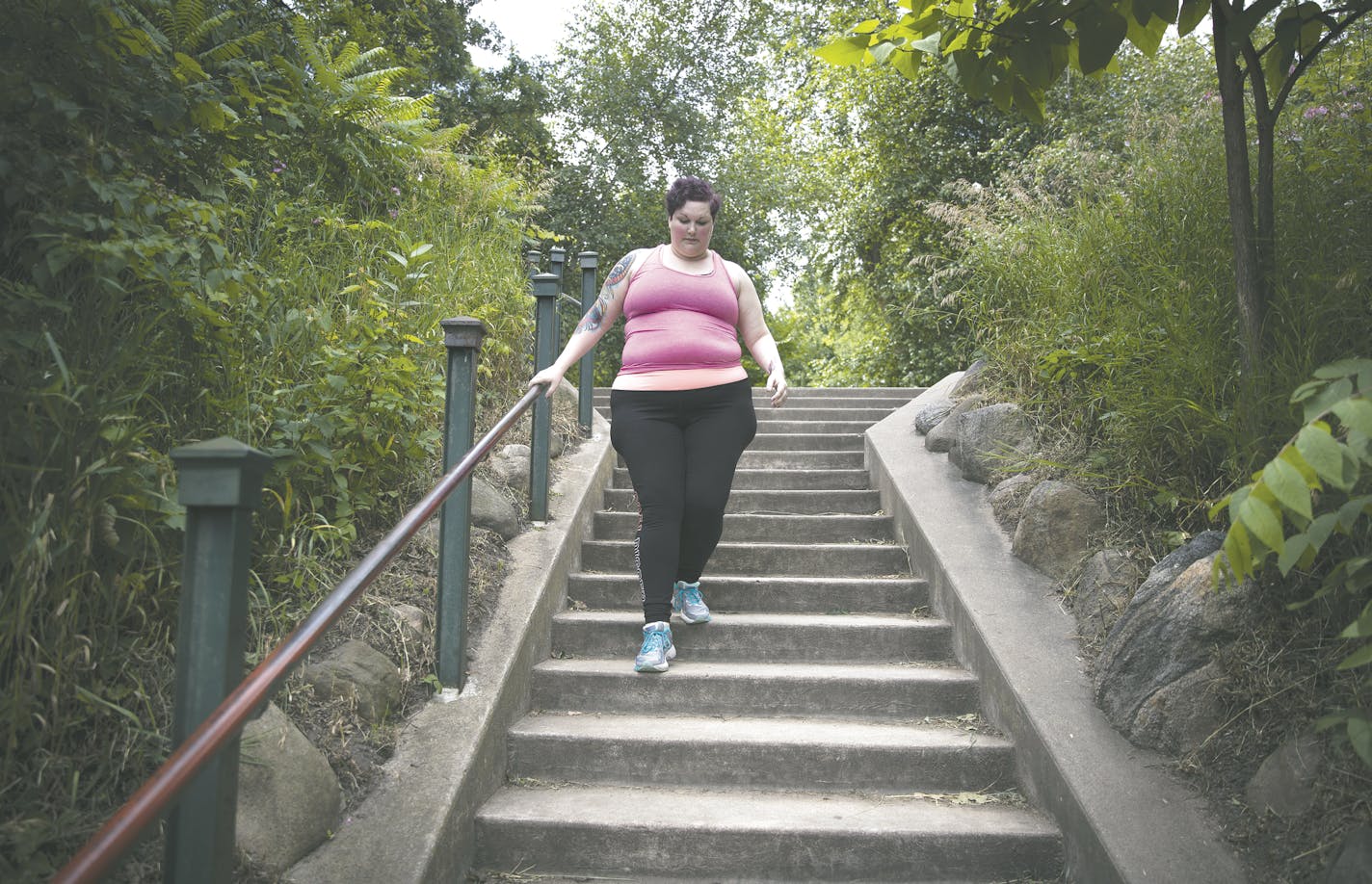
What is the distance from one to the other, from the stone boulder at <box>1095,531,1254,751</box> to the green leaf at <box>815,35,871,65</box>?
5.13 feet

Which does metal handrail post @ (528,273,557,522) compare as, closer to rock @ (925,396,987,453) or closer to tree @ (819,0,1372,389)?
rock @ (925,396,987,453)

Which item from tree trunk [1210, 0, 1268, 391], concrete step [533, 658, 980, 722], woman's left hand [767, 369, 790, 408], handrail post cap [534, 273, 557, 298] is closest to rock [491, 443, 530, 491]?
handrail post cap [534, 273, 557, 298]

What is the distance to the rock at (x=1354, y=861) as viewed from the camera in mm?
1784

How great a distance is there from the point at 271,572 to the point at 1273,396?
277cm

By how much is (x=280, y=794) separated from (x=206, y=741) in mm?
883

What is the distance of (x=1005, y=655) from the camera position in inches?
115

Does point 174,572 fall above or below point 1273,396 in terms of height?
below

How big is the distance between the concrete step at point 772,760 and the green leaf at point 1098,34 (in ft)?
6.27

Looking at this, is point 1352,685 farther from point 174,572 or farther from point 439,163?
point 439,163

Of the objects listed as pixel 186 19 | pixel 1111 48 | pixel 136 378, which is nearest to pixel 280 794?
pixel 136 378

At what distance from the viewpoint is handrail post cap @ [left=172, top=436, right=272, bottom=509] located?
143 cm

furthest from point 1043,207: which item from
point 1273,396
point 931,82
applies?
point 931,82

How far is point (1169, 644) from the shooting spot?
2445 mm

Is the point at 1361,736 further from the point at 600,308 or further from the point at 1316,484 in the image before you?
the point at 600,308
